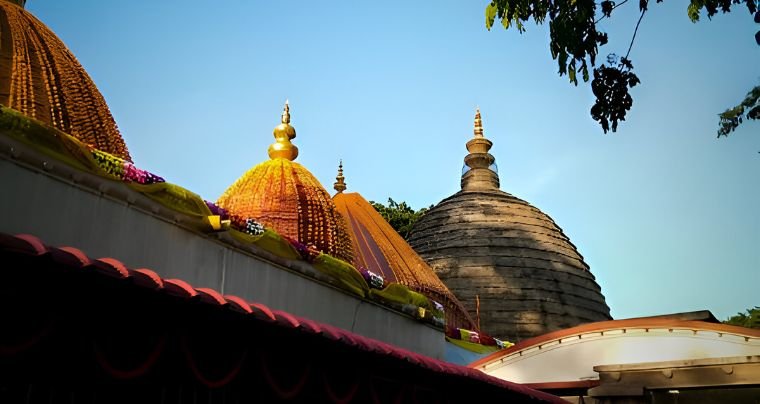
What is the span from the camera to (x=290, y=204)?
1138 cm

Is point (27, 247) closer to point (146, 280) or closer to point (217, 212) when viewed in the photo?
point (146, 280)

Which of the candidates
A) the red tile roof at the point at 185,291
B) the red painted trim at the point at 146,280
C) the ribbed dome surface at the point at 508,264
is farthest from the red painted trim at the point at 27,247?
the ribbed dome surface at the point at 508,264

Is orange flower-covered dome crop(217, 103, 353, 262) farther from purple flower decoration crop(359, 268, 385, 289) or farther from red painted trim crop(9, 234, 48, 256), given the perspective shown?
red painted trim crop(9, 234, 48, 256)

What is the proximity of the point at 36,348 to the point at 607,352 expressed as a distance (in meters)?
9.10

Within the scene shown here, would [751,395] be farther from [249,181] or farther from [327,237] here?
[249,181]

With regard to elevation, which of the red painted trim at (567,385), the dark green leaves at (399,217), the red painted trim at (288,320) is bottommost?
the red painted trim at (288,320)

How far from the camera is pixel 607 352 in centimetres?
1128

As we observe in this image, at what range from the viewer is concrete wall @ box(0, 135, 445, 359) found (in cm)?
568

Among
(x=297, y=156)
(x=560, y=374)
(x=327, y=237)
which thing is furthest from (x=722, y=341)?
(x=297, y=156)

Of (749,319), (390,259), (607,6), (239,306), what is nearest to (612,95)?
(607,6)

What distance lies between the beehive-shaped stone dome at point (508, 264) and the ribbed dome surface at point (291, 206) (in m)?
10.9

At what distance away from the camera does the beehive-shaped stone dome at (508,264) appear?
897 inches

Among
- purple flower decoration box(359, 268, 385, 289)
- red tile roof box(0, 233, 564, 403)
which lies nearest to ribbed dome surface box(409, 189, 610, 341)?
purple flower decoration box(359, 268, 385, 289)

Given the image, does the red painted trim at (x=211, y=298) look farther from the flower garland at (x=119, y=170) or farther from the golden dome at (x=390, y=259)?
the golden dome at (x=390, y=259)
